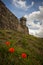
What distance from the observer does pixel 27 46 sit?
7746 millimetres

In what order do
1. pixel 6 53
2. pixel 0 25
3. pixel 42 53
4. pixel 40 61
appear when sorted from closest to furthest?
pixel 6 53
pixel 40 61
pixel 42 53
pixel 0 25

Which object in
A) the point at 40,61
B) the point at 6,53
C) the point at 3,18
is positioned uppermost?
the point at 3,18

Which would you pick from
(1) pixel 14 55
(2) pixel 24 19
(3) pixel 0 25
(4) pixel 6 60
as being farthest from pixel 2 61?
(2) pixel 24 19

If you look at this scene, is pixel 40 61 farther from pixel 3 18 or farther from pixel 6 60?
pixel 3 18

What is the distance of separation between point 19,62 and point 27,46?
73.3 inches

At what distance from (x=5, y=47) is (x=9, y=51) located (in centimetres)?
43

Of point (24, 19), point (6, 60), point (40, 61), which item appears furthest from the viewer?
point (24, 19)

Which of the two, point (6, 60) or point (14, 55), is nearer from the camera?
point (6, 60)

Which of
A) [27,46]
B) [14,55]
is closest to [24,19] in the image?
[27,46]

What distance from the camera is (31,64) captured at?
6.04m

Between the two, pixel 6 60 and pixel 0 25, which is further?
pixel 0 25

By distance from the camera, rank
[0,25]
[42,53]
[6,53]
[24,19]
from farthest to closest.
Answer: [24,19] < [0,25] < [42,53] < [6,53]

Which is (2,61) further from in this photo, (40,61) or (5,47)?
(40,61)

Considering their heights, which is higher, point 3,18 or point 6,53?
point 3,18
